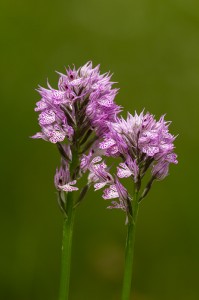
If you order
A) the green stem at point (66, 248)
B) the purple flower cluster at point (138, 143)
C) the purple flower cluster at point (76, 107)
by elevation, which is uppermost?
the purple flower cluster at point (76, 107)

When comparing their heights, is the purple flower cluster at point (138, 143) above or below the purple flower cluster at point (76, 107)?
below

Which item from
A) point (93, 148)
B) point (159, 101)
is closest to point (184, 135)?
point (159, 101)

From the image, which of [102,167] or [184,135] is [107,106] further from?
[184,135]

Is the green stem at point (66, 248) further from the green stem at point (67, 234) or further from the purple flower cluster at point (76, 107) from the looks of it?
the purple flower cluster at point (76, 107)

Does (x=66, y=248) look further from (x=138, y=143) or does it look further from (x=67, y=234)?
(x=138, y=143)

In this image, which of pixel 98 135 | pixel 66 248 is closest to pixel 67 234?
pixel 66 248

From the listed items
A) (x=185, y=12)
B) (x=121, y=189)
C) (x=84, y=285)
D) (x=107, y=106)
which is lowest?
(x=84, y=285)

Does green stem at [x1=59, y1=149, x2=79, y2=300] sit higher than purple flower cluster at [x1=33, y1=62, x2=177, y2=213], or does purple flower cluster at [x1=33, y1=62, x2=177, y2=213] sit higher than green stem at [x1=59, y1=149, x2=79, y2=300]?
purple flower cluster at [x1=33, y1=62, x2=177, y2=213]

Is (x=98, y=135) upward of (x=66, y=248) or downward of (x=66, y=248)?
upward

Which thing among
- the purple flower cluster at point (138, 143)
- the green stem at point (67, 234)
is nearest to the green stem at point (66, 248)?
the green stem at point (67, 234)

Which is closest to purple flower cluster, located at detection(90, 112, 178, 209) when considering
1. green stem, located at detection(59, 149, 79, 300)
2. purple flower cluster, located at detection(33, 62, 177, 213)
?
purple flower cluster, located at detection(33, 62, 177, 213)

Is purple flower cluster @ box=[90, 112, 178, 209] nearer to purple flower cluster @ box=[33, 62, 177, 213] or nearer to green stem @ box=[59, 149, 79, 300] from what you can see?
purple flower cluster @ box=[33, 62, 177, 213]
